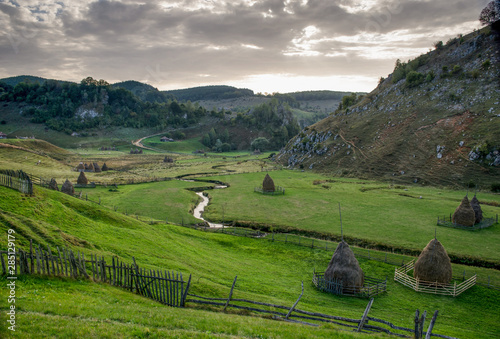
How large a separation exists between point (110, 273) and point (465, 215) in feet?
150

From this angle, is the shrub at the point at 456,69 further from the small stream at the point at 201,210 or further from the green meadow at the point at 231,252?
the small stream at the point at 201,210

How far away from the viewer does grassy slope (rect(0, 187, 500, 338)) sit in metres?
13.4

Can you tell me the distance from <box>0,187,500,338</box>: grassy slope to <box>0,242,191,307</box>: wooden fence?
0.81 metres

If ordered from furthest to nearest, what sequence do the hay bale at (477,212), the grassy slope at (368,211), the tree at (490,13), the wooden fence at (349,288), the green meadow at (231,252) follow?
1. the tree at (490,13)
2. the hay bale at (477,212)
3. the grassy slope at (368,211)
4. the wooden fence at (349,288)
5. the green meadow at (231,252)

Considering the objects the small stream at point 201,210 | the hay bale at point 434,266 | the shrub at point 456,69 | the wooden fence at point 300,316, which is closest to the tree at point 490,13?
the shrub at point 456,69

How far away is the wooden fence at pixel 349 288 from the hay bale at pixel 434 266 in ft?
12.3

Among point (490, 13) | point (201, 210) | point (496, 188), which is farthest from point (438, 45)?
point (201, 210)

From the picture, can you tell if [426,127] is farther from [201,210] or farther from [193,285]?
[193,285]

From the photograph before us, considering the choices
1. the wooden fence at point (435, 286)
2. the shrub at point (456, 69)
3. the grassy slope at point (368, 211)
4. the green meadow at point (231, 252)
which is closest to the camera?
the green meadow at point (231, 252)

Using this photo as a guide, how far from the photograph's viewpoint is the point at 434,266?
2805 cm

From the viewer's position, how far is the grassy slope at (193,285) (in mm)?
13367

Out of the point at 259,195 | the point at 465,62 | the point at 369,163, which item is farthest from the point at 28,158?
the point at 465,62

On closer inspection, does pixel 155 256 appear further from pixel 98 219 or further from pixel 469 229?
pixel 469 229

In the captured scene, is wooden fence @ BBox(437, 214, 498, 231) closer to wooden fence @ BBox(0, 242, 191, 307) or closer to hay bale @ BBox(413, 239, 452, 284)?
hay bale @ BBox(413, 239, 452, 284)
